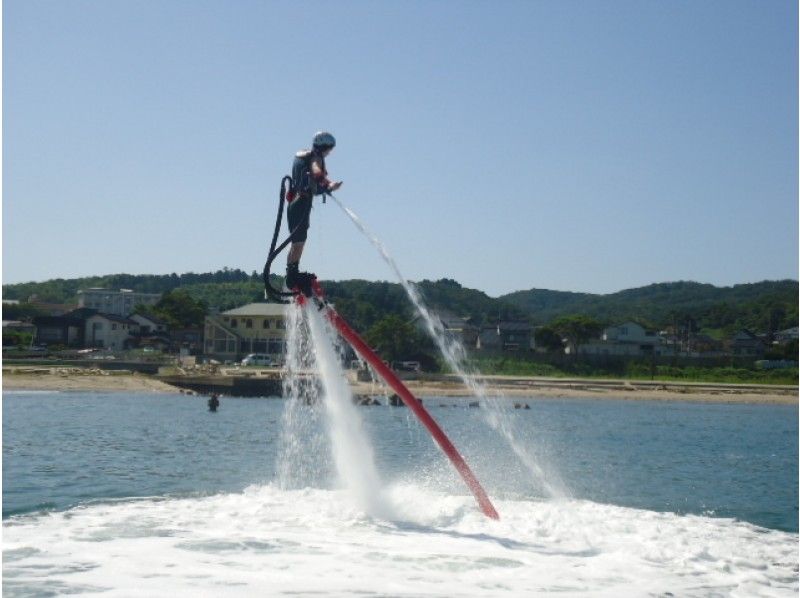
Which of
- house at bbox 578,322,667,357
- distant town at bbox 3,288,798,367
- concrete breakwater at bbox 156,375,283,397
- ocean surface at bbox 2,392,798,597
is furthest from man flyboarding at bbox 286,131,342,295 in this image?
house at bbox 578,322,667,357

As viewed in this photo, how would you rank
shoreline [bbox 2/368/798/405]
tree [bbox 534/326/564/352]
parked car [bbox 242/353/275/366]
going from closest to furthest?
shoreline [bbox 2/368/798/405]
parked car [bbox 242/353/275/366]
tree [bbox 534/326/564/352]

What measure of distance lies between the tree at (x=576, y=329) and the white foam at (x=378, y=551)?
100946 mm

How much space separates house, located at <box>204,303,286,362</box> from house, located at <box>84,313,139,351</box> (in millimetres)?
13055

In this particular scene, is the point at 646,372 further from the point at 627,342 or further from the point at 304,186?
the point at 304,186

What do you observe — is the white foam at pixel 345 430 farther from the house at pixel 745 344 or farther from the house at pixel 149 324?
the house at pixel 745 344

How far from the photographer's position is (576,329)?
11675 centimetres

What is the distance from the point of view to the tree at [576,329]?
11656 cm

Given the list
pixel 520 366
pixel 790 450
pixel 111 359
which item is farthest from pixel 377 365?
pixel 520 366

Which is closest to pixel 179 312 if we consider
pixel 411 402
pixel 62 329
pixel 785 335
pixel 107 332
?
pixel 107 332

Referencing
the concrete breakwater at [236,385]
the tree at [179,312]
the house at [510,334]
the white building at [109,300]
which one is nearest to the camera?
the concrete breakwater at [236,385]

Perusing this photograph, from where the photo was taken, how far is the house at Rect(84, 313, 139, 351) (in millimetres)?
111500

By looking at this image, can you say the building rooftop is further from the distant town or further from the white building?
the white building

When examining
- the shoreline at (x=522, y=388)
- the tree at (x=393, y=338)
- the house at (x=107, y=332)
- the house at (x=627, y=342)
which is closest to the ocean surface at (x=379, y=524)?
the shoreline at (x=522, y=388)

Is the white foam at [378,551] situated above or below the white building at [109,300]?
below
